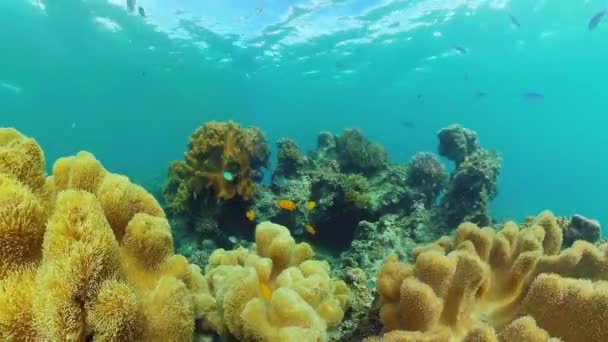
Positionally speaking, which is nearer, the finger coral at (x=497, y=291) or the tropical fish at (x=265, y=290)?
the finger coral at (x=497, y=291)

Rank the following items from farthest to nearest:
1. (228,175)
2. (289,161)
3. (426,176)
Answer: (289,161), (426,176), (228,175)

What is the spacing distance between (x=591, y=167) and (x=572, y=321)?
7210 inches

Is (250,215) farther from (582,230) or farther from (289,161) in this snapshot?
(582,230)

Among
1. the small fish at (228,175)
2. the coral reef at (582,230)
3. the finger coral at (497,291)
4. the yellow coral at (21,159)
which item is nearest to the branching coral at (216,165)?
the small fish at (228,175)

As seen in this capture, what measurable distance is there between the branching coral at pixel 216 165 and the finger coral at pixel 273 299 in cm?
430

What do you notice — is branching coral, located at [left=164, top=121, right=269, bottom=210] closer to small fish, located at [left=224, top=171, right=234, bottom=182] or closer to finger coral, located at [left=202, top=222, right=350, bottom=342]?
small fish, located at [left=224, top=171, right=234, bottom=182]

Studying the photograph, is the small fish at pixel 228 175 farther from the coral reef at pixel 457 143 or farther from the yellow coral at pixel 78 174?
the coral reef at pixel 457 143

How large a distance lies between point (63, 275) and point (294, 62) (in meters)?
36.5

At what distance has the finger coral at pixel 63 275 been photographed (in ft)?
4.04

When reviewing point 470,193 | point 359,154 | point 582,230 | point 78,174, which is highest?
point 359,154

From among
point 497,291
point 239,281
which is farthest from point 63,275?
point 497,291

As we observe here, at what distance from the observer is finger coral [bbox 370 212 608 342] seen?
1.72 meters

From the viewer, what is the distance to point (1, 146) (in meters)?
1.55

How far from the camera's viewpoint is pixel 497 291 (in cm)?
237
